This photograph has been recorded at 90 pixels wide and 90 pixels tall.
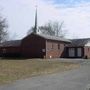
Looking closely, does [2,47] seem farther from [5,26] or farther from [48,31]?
[48,31]

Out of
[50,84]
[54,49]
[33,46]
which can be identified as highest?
[33,46]

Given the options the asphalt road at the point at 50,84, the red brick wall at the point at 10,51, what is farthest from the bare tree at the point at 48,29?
the asphalt road at the point at 50,84

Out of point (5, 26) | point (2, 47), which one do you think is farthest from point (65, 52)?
point (5, 26)

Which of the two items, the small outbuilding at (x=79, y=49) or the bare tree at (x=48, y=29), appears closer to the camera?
the small outbuilding at (x=79, y=49)

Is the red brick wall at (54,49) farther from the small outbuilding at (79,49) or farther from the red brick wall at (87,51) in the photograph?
the red brick wall at (87,51)

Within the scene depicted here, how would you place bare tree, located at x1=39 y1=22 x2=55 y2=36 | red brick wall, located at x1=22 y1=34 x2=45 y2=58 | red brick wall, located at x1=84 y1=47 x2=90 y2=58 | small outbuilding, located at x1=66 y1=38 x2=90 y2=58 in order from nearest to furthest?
red brick wall, located at x1=22 y1=34 x2=45 y2=58, small outbuilding, located at x1=66 y1=38 x2=90 y2=58, red brick wall, located at x1=84 y1=47 x2=90 y2=58, bare tree, located at x1=39 y1=22 x2=55 y2=36

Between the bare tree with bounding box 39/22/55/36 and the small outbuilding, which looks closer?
the small outbuilding

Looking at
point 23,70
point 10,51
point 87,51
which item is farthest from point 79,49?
point 23,70

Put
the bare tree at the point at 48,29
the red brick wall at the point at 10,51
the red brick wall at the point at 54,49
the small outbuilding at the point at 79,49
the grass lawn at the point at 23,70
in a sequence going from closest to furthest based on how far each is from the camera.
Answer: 1. the grass lawn at the point at 23,70
2. the red brick wall at the point at 54,49
3. the small outbuilding at the point at 79,49
4. the red brick wall at the point at 10,51
5. the bare tree at the point at 48,29

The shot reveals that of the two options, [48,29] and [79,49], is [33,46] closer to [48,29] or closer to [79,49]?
[79,49]

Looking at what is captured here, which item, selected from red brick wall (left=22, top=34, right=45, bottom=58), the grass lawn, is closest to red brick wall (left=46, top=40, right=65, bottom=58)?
red brick wall (left=22, top=34, right=45, bottom=58)

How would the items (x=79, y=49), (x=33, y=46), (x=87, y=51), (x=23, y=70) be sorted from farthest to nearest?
(x=87, y=51)
(x=79, y=49)
(x=33, y=46)
(x=23, y=70)

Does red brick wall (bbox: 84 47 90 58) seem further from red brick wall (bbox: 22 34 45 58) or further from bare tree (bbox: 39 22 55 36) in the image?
Result: bare tree (bbox: 39 22 55 36)

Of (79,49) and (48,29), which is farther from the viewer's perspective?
(48,29)
